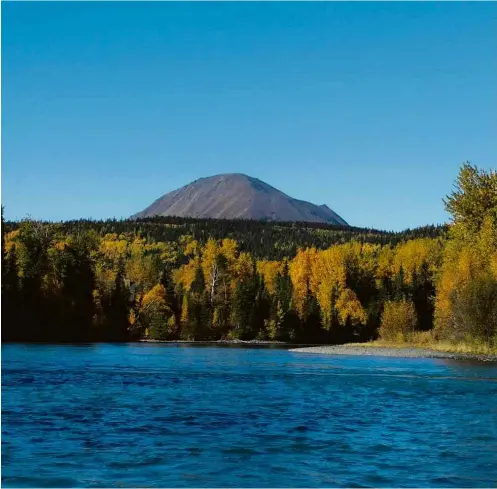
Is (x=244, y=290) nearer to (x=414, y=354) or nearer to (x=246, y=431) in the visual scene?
(x=414, y=354)

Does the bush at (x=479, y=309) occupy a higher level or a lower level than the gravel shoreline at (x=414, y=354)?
higher

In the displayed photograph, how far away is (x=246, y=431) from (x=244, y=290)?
276 ft

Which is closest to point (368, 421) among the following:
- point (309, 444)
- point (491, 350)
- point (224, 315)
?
point (309, 444)

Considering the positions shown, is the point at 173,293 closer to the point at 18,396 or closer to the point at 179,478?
the point at 18,396

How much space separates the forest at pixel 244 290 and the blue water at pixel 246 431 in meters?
30.6

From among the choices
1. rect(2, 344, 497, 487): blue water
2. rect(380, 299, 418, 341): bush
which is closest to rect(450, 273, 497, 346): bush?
rect(380, 299, 418, 341): bush

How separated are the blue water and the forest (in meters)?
30.6

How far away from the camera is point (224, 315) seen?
105 metres

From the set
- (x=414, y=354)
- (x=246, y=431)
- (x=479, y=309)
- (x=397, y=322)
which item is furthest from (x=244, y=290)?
(x=246, y=431)

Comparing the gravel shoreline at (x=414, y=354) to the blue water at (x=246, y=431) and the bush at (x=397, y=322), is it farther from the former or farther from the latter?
A: the blue water at (x=246, y=431)

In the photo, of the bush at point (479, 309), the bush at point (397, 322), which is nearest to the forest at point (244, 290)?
the bush at point (397, 322)

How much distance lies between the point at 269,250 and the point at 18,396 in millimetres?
170329

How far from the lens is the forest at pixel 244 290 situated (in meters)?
61.2

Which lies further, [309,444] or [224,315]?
[224,315]
